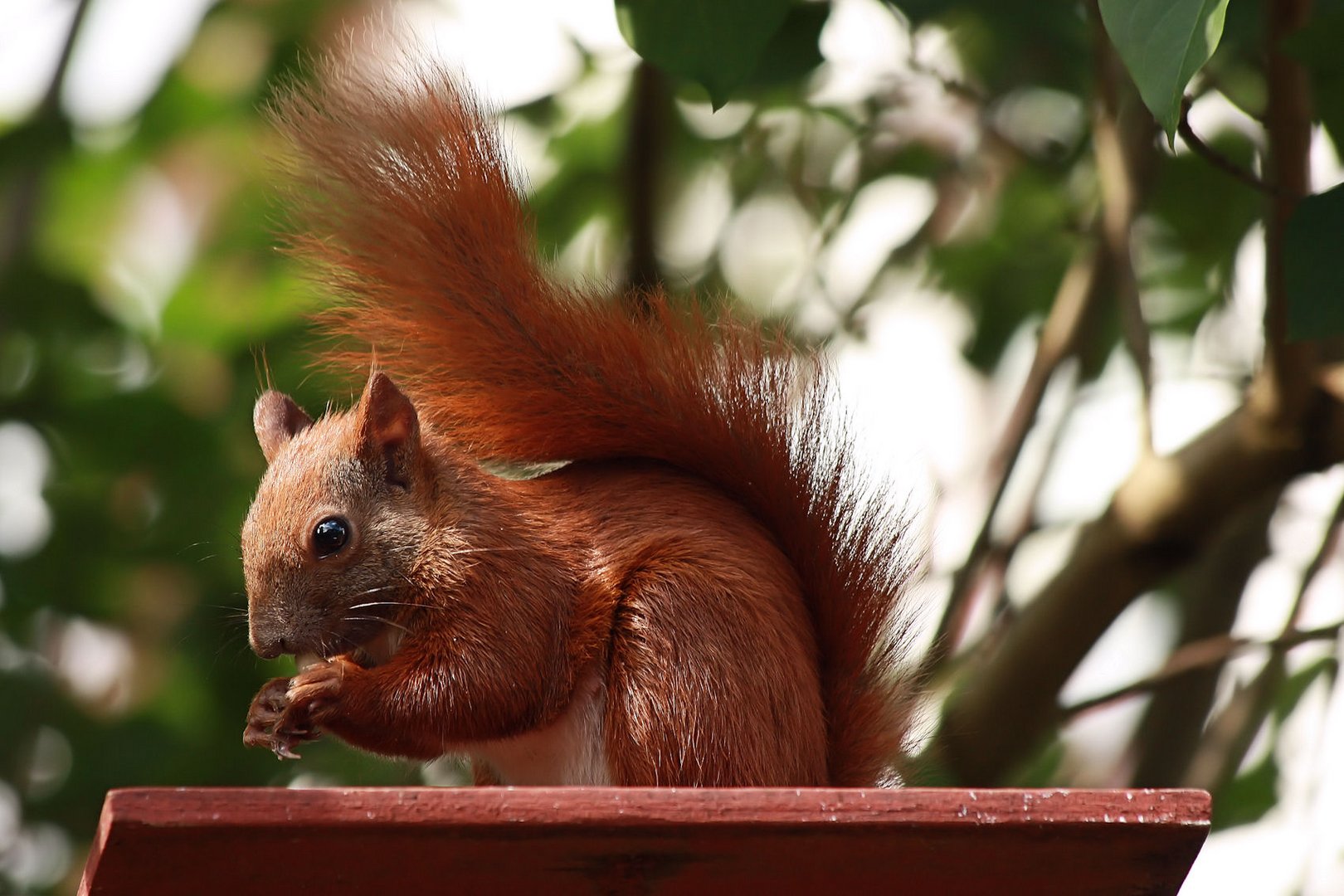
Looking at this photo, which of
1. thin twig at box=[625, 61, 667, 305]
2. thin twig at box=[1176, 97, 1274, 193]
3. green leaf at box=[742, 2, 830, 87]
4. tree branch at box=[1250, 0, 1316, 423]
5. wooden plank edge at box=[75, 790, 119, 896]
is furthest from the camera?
thin twig at box=[625, 61, 667, 305]

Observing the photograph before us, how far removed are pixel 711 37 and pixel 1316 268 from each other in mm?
472

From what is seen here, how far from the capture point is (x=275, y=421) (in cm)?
118

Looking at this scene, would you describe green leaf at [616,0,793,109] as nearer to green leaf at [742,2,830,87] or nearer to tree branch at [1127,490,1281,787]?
green leaf at [742,2,830,87]

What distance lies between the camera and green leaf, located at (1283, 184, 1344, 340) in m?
1.10

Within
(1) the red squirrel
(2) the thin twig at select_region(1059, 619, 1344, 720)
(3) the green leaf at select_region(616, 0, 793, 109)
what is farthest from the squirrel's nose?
(2) the thin twig at select_region(1059, 619, 1344, 720)

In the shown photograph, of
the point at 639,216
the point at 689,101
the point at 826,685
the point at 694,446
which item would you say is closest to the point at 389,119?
the point at 694,446

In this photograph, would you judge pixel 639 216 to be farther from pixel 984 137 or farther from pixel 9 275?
pixel 9 275

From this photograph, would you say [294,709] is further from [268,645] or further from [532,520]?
[532,520]

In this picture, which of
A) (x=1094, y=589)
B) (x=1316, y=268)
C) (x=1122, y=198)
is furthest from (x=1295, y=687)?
(x=1316, y=268)

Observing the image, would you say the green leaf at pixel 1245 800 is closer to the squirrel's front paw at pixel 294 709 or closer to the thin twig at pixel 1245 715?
the thin twig at pixel 1245 715

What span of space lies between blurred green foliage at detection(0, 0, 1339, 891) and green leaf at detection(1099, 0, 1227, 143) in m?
0.96

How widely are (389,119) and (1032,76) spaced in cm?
148

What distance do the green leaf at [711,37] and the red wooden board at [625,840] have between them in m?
0.51

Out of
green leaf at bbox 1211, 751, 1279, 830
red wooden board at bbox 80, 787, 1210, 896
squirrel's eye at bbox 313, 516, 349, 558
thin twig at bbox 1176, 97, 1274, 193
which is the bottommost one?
red wooden board at bbox 80, 787, 1210, 896
